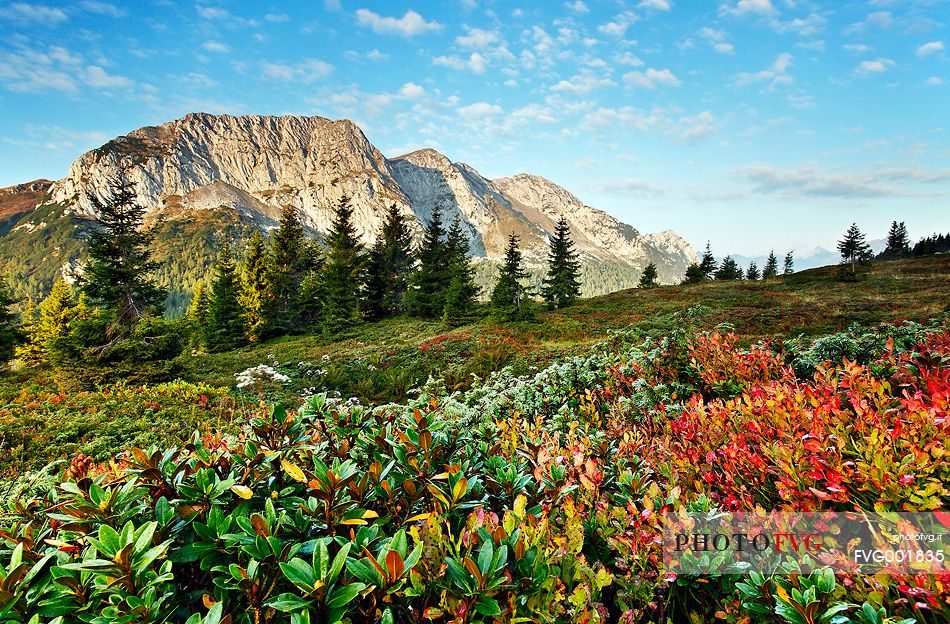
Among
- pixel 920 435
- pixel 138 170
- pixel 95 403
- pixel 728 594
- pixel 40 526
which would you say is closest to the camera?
pixel 728 594

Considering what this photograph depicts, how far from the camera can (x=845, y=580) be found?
1381mm

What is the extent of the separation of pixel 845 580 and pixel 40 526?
323cm

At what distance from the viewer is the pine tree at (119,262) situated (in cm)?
1972

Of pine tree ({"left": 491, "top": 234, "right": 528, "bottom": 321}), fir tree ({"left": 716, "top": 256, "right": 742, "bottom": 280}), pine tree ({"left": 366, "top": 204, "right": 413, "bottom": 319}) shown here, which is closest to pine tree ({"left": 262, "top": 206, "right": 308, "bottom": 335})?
pine tree ({"left": 366, "top": 204, "right": 413, "bottom": 319})

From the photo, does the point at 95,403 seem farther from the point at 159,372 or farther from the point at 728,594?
the point at 728,594

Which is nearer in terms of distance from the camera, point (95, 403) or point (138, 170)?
A: point (95, 403)

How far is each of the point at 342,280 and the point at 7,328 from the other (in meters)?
22.4

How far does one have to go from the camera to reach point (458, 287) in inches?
1033

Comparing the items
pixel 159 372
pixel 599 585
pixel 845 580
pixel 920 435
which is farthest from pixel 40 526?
pixel 159 372

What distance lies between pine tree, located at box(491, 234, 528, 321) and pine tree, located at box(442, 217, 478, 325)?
7.24ft

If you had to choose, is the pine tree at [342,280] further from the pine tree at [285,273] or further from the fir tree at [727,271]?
the fir tree at [727,271]

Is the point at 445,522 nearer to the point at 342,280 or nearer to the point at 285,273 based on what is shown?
the point at 342,280

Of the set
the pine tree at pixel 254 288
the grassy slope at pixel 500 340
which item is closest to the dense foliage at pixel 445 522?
the grassy slope at pixel 500 340

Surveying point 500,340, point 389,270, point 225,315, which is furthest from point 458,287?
point 225,315
